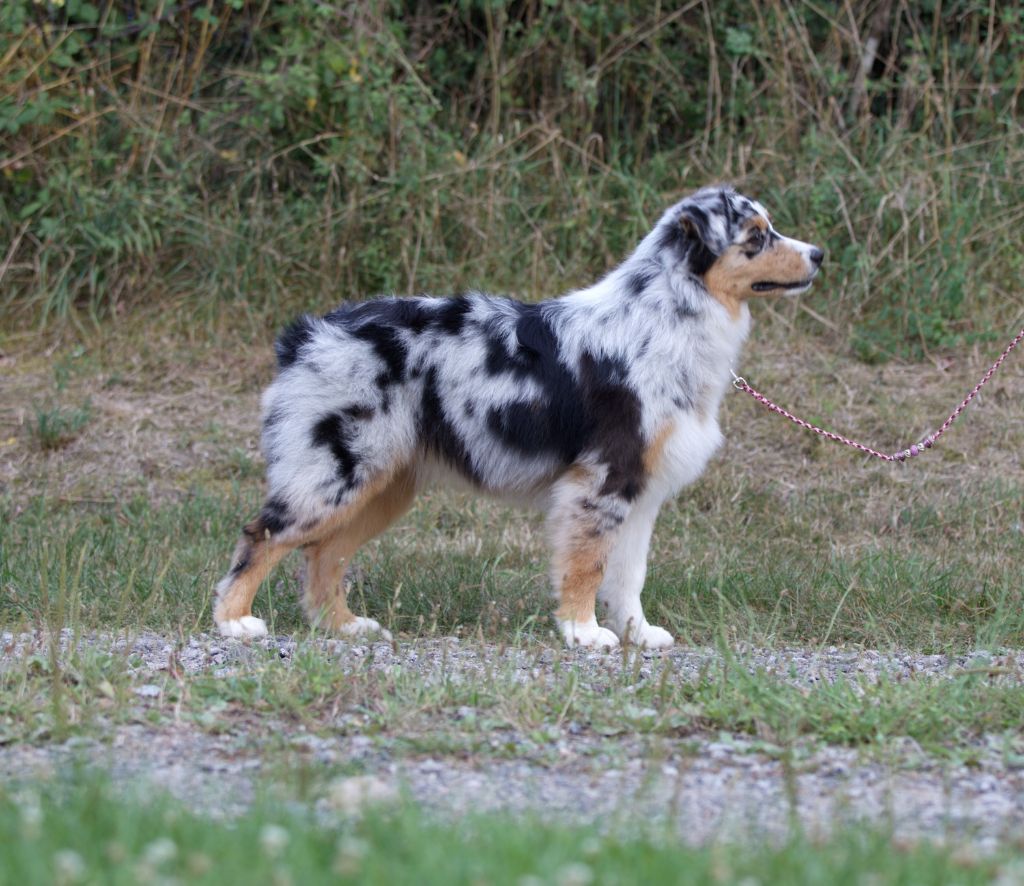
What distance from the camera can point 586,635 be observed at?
19.0ft

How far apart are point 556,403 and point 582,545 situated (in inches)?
23.0

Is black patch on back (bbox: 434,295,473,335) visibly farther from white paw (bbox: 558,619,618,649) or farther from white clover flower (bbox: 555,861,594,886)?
white clover flower (bbox: 555,861,594,886)

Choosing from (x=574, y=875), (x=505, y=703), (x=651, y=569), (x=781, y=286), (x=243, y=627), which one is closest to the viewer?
(x=574, y=875)

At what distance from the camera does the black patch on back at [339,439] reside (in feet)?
19.0

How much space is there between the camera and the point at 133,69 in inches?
432

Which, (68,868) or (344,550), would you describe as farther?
(344,550)

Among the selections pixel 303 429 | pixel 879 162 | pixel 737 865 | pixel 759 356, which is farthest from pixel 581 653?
pixel 879 162

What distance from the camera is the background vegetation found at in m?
10.1

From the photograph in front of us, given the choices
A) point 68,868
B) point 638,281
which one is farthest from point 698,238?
point 68,868

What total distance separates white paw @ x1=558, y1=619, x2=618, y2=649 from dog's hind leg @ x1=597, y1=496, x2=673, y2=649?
0.38 ft

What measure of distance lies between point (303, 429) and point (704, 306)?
1.70 meters

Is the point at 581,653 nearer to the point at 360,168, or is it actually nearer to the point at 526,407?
the point at 526,407

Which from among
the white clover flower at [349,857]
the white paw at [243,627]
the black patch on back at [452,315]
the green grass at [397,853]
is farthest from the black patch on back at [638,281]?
the white clover flower at [349,857]

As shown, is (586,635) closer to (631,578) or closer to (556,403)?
(631,578)
